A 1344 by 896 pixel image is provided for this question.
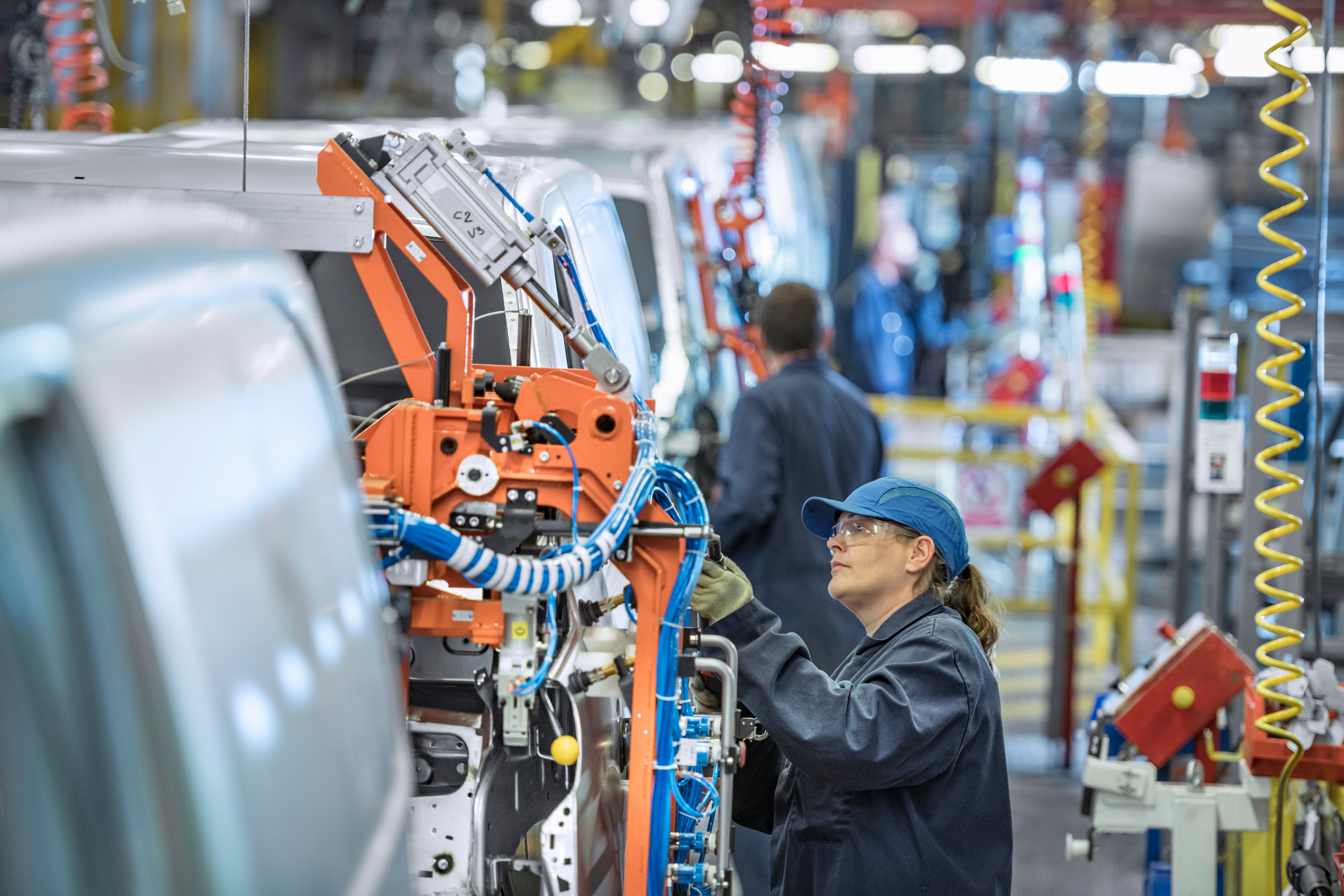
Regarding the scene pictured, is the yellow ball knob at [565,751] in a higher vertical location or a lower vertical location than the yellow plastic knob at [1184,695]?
higher

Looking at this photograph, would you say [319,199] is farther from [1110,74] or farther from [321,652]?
[1110,74]

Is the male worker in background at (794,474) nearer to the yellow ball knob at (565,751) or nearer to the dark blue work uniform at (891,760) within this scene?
the dark blue work uniform at (891,760)

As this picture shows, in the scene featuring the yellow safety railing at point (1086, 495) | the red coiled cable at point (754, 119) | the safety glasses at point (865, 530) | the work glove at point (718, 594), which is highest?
the red coiled cable at point (754, 119)

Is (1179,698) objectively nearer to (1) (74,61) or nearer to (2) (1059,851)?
(2) (1059,851)

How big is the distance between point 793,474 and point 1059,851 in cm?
175

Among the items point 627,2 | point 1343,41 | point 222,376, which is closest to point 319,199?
point 222,376


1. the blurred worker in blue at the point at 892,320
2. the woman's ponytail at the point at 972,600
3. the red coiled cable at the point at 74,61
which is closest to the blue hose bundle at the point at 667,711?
the woman's ponytail at the point at 972,600

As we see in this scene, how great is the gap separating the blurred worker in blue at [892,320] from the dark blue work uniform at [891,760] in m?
9.15

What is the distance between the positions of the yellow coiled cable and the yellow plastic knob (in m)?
0.17

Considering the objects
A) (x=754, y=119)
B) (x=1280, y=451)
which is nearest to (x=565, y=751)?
(x=1280, y=451)

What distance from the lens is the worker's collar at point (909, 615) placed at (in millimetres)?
2682

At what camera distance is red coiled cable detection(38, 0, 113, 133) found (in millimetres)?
5781

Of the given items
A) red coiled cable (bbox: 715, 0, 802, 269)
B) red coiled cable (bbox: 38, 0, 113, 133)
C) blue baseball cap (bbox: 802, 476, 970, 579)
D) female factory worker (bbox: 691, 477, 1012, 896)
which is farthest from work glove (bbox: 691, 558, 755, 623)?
red coiled cable (bbox: 38, 0, 113, 133)

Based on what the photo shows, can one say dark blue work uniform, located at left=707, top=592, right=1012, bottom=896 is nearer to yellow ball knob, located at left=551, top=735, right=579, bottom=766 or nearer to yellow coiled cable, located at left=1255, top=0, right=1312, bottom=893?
yellow ball knob, located at left=551, top=735, right=579, bottom=766
